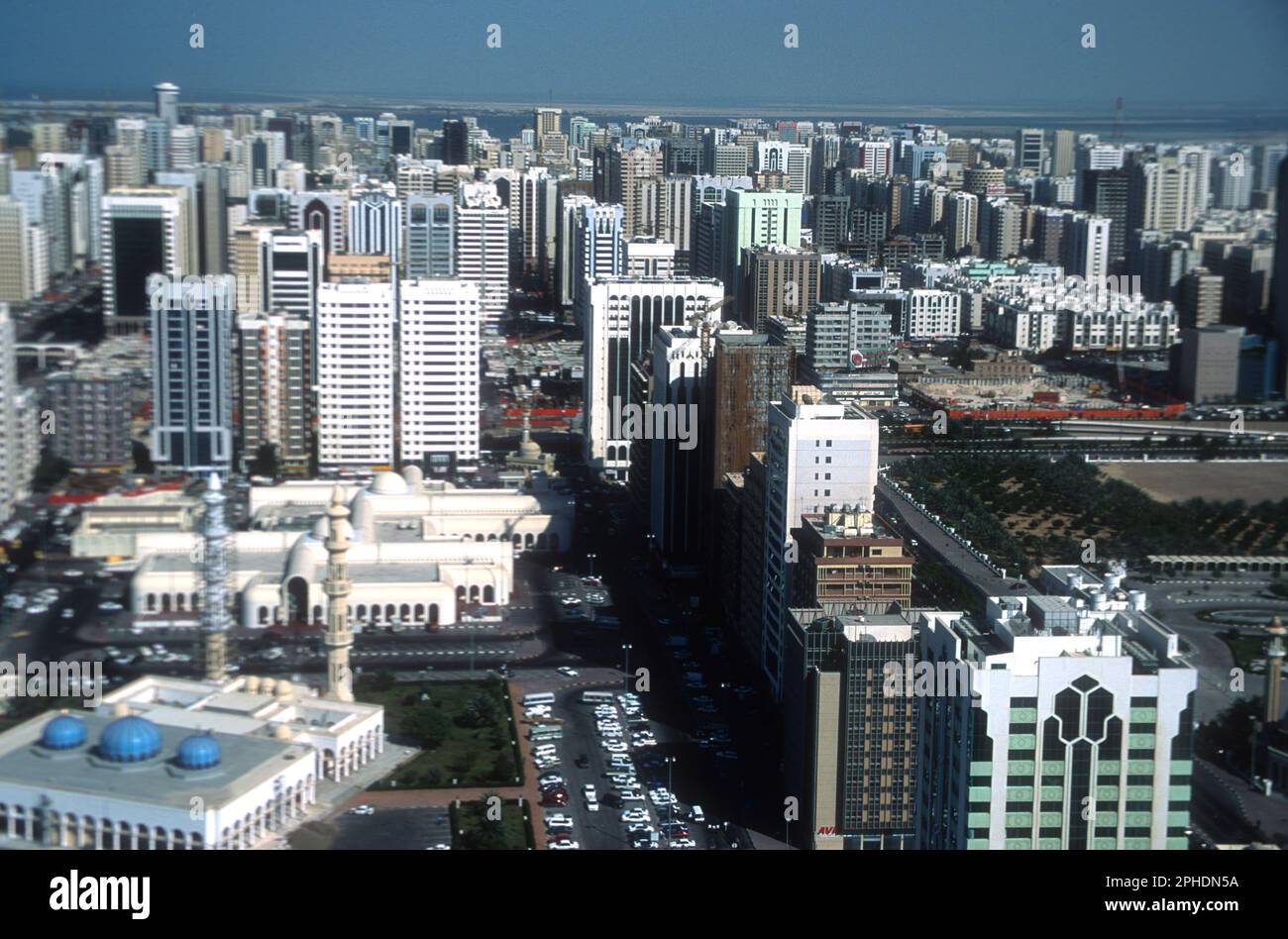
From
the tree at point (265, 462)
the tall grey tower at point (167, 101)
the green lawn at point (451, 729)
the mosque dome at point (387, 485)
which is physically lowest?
the green lawn at point (451, 729)

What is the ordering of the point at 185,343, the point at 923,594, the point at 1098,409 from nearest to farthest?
the point at 923,594, the point at 185,343, the point at 1098,409

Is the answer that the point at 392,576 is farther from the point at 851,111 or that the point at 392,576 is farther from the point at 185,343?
the point at 851,111

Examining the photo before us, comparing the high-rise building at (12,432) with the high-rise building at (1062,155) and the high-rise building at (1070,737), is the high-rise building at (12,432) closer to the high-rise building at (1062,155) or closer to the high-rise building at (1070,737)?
the high-rise building at (1070,737)

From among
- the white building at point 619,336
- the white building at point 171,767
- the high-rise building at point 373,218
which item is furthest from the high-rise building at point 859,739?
the high-rise building at point 373,218

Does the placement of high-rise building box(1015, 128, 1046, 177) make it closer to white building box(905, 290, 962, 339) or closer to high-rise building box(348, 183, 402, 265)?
white building box(905, 290, 962, 339)

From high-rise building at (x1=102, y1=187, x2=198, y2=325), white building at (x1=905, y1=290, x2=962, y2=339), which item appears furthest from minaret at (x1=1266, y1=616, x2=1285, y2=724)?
white building at (x1=905, y1=290, x2=962, y2=339)

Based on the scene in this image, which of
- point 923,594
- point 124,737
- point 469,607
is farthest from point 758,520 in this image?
point 124,737
